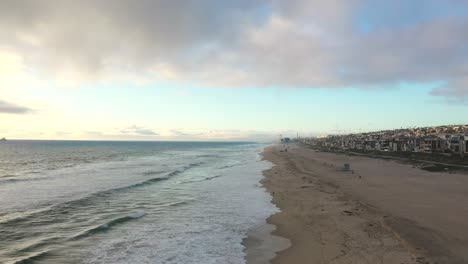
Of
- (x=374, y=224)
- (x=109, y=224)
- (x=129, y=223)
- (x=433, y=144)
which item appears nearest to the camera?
(x=374, y=224)

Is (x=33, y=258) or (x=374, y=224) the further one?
(x=374, y=224)

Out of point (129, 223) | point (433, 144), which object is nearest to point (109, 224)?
point (129, 223)

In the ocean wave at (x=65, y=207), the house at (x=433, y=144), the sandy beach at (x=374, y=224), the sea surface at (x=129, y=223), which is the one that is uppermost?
the house at (x=433, y=144)

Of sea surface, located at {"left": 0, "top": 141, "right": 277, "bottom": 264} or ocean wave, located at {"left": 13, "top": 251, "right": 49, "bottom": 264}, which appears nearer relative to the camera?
ocean wave, located at {"left": 13, "top": 251, "right": 49, "bottom": 264}

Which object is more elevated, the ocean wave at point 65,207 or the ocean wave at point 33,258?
the ocean wave at point 65,207

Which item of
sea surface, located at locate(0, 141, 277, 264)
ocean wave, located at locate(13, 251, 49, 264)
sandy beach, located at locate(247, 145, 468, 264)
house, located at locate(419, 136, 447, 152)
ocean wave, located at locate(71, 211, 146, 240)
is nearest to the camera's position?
sandy beach, located at locate(247, 145, 468, 264)

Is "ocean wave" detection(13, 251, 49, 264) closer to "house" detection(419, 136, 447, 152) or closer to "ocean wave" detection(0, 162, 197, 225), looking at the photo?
"ocean wave" detection(0, 162, 197, 225)

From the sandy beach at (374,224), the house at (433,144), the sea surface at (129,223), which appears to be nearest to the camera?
the sandy beach at (374,224)

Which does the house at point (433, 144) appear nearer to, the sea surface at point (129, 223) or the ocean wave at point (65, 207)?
the sea surface at point (129, 223)

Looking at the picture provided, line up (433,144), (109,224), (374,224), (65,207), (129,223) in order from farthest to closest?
(433,144), (65,207), (129,223), (109,224), (374,224)

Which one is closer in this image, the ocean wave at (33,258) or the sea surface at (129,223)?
the ocean wave at (33,258)

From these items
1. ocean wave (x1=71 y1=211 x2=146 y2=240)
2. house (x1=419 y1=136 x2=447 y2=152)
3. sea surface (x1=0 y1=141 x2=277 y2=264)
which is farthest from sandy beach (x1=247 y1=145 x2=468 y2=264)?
house (x1=419 y1=136 x2=447 y2=152)

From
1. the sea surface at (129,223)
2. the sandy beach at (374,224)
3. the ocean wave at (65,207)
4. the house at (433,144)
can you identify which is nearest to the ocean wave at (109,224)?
the sea surface at (129,223)

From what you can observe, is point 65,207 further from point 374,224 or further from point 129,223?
point 374,224
